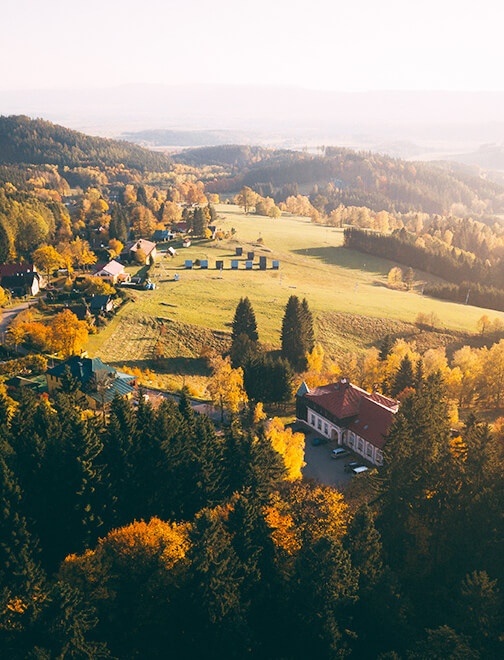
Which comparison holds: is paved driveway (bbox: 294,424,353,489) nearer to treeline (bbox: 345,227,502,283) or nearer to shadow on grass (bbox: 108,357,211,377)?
shadow on grass (bbox: 108,357,211,377)

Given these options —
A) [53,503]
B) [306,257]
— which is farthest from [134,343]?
[306,257]

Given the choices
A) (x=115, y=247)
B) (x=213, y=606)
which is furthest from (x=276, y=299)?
(x=213, y=606)

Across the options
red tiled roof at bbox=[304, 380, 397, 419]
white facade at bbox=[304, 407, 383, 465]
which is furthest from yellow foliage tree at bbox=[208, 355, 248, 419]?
white facade at bbox=[304, 407, 383, 465]

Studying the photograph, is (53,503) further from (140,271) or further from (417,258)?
(417,258)

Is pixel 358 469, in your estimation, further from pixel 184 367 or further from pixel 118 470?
pixel 184 367

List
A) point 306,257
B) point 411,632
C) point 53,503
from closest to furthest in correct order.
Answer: point 411,632 → point 53,503 → point 306,257

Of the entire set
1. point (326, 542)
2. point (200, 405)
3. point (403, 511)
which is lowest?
point (200, 405)
